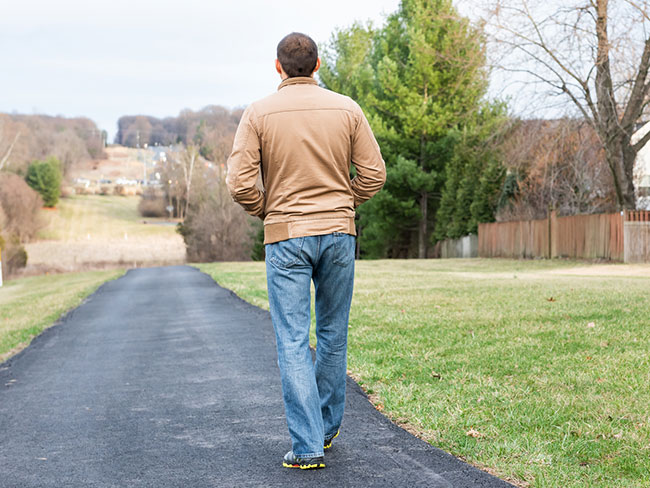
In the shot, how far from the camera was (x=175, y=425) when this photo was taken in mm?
5016

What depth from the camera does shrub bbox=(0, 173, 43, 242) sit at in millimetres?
68750

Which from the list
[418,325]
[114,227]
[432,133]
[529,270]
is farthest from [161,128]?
[418,325]

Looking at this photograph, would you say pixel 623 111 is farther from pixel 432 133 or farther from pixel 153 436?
pixel 153 436

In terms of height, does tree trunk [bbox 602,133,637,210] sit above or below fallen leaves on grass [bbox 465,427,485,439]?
above

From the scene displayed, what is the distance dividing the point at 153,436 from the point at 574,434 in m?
2.65

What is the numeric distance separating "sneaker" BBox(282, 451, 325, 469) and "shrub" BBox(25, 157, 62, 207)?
339 feet

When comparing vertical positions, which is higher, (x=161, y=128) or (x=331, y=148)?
(x=161, y=128)

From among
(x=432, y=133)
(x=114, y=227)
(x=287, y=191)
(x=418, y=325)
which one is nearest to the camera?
(x=287, y=191)

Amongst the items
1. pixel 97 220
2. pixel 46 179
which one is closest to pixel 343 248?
pixel 97 220

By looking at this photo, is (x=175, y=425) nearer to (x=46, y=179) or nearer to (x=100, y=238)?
(x=100, y=238)

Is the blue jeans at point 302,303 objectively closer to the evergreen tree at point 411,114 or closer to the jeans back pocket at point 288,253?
the jeans back pocket at point 288,253

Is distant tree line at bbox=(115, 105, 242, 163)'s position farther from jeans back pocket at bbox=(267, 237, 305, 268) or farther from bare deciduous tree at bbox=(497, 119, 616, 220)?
jeans back pocket at bbox=(267, 237, 305, 268)

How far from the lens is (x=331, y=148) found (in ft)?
12.7

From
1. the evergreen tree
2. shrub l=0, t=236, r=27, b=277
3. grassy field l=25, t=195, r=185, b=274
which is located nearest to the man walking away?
the evergreen tree
